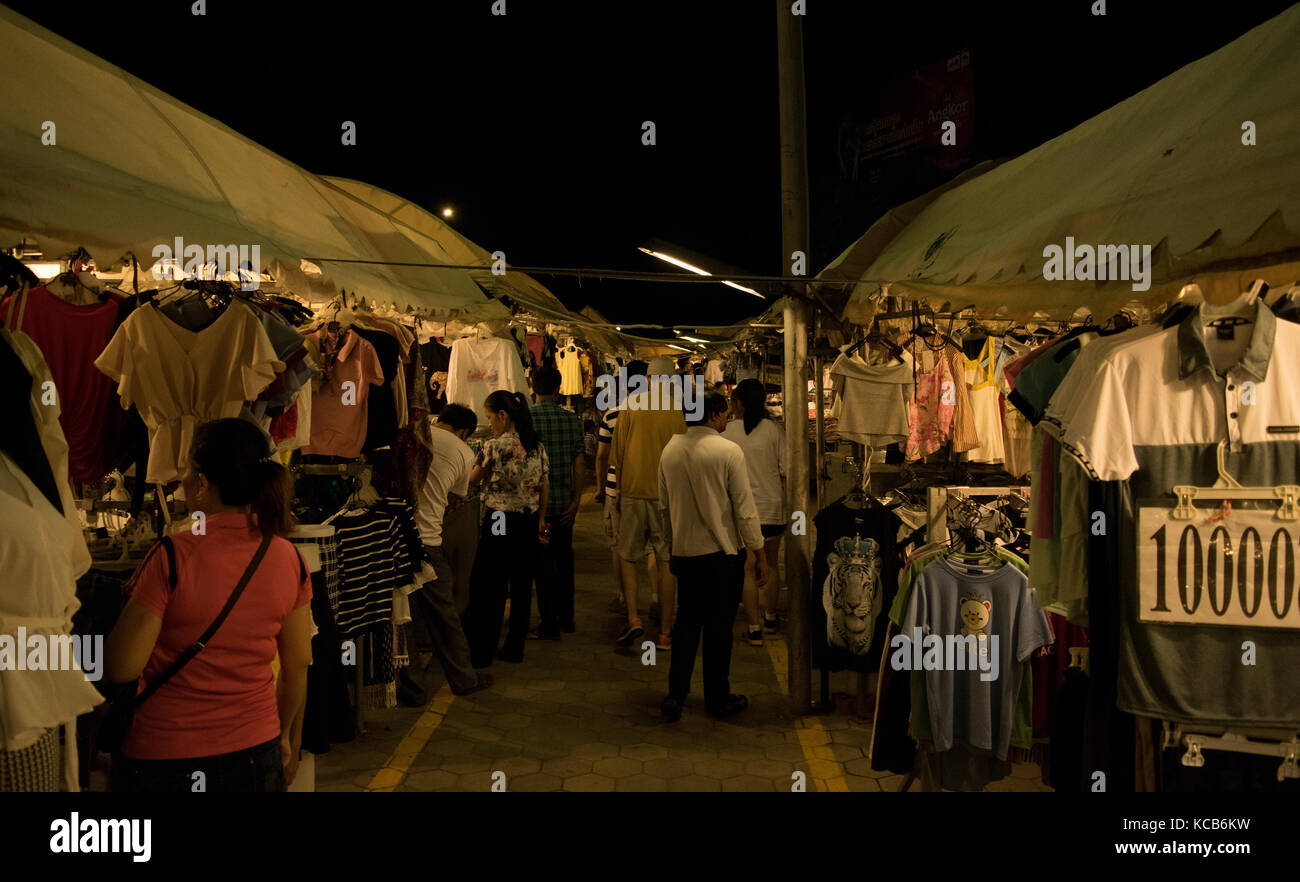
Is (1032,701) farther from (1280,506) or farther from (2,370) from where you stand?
(2,370)

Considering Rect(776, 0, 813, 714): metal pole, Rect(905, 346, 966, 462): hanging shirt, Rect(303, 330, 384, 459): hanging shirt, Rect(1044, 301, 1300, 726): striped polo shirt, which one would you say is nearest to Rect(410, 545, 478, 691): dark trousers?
Rect(303, 330, 384, 459): hanging shirt

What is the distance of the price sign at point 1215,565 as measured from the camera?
2.88 m

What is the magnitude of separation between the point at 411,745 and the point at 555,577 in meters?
2.88

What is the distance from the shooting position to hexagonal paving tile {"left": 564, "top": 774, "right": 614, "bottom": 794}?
5.07m

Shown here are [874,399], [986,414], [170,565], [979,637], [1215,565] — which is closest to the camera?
[170,565]

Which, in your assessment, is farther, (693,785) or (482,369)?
(482,369)

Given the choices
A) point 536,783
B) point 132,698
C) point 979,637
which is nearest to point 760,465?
point 536,783

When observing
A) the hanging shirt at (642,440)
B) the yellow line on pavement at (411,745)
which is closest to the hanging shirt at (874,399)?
the hanging shirt at (642,440)

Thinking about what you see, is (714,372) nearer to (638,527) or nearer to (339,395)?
(638,527)

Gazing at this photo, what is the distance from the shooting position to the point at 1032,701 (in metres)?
4.22

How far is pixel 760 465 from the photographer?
318 inches

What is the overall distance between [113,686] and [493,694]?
4.21 meters

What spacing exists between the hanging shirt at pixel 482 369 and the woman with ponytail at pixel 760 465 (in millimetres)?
2341

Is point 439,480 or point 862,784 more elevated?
point 439,480
